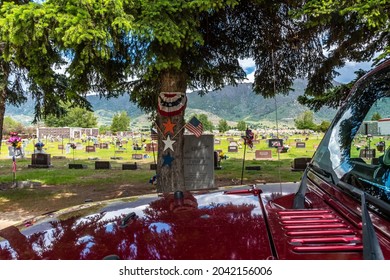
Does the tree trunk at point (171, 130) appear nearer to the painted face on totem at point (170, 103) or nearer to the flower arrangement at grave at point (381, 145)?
the painted face on totem at point (170, 103)

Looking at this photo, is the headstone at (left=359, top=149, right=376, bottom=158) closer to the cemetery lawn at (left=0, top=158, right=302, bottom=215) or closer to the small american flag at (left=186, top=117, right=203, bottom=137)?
the cemetery lawn at (left=0, top=158, right=302, bottom=215)

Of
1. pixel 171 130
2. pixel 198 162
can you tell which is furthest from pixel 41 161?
pixel 171 130

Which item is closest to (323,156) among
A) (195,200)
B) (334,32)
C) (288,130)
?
(195,200)

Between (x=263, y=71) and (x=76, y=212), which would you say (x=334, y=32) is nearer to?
(x=263, y=71)

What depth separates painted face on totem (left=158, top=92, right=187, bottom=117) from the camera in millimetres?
7867

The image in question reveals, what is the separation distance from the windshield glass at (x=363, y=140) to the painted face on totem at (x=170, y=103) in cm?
601

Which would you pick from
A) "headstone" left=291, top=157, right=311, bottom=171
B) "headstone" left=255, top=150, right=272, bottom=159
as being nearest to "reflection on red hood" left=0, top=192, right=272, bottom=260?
"headstone" left=291, top=157, right=311, bottom=171

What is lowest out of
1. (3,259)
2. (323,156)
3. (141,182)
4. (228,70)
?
(141,182)

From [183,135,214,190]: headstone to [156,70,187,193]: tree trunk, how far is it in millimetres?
1743

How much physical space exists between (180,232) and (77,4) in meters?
4.96

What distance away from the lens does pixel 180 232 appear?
121 centimetres

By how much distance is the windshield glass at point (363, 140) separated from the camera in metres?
1.42

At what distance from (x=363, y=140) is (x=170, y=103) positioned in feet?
20.7

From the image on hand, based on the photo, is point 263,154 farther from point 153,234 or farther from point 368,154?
point 153,234
